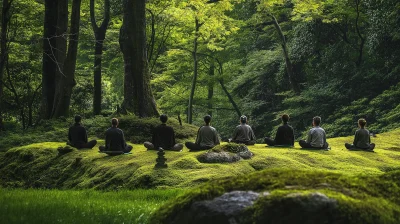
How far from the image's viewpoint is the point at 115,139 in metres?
18.8

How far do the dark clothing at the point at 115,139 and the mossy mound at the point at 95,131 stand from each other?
12.2 feet

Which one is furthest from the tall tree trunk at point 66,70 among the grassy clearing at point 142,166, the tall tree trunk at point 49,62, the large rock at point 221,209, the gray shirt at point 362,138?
the large rock at point 221,209

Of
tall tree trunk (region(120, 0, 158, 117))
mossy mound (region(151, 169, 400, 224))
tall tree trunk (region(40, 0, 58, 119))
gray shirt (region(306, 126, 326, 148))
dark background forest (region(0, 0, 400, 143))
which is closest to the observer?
A: mossy mound (region(151, 169, 400, 224))

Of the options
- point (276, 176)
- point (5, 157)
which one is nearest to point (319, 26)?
point (5, 157)

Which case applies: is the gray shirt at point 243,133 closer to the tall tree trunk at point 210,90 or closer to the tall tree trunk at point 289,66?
the tall tree trunk at point 289,66

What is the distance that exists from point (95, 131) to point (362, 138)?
10.7 m

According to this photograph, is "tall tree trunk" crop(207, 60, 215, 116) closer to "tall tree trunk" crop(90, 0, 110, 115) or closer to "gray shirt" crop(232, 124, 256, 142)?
"tall tree trunk" crop(90, 0, 110, 115)

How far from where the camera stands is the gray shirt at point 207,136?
62.8 ft

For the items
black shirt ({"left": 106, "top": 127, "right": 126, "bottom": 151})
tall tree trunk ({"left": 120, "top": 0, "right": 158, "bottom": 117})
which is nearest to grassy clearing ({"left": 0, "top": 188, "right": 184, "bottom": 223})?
black shirt ({"left": 106, "top": 127, "right": 126, "bottom": 151})

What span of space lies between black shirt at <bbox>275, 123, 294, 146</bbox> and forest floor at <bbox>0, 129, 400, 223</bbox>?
1.24m

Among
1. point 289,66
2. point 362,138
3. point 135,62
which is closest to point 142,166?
point 362,138

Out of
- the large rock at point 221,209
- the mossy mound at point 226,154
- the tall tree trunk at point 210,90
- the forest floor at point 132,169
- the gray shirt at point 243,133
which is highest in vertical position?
the tall tree trunk at point 210,90

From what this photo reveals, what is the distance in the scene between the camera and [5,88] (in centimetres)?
3978

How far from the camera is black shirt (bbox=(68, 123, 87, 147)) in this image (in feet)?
67.5
